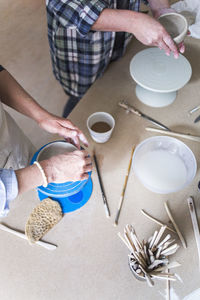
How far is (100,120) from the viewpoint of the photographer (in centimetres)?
91

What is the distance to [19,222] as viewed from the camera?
29.9 inches

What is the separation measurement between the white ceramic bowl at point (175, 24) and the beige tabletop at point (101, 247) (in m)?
0.35

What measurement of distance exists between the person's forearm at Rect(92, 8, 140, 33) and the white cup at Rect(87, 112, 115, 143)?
342 mm

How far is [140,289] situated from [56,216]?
33 cm

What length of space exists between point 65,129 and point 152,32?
0.48 meters

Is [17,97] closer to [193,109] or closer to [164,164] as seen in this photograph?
[164,164]

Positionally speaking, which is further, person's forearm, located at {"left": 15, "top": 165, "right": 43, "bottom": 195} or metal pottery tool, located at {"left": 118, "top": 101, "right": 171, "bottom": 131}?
metal pottery tool, located at {"left": 118, "top": 101, "right": 171, "bottom": 131}

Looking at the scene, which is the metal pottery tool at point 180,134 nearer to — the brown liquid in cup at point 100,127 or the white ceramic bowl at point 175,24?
the brown liquid in cup at point 100,127

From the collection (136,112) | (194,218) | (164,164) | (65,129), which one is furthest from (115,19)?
(194,218)

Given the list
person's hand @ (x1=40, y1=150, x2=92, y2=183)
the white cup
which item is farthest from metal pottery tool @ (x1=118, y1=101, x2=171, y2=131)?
person's hand @ (x1=40, y1=150, x2=92, y2=183)

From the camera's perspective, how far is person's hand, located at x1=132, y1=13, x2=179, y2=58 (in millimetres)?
841

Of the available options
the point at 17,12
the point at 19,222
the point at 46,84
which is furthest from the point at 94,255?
the point at 17,12

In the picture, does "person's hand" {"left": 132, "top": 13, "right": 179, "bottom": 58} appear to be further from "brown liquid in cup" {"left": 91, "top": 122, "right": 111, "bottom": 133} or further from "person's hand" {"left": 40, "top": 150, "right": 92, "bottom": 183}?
"person's hand" {"left": 40, "top": 150, "right": 92, "bottom": 183}

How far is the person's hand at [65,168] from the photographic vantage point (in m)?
0.69
